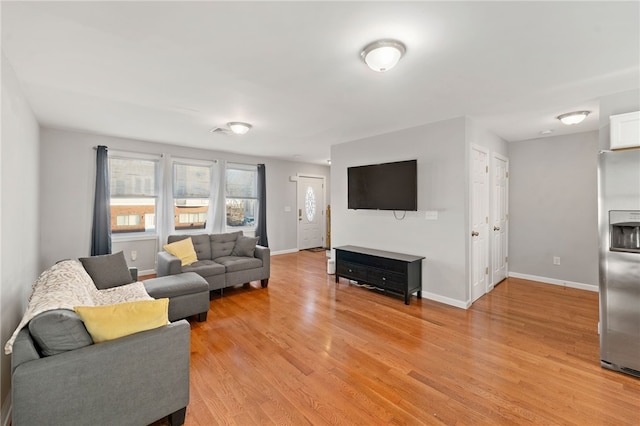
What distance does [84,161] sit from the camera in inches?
183

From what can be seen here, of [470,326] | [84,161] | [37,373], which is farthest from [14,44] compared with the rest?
[470,326]

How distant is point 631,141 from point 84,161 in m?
6.88

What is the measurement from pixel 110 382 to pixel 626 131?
4109mm

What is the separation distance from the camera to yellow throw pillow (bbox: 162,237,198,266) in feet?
13.7

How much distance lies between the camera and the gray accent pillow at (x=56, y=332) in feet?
4.82

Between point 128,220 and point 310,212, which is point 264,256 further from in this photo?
point 310,212

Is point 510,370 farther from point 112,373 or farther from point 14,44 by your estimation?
point 14,44

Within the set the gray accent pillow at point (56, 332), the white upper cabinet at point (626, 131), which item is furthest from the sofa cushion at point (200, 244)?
the white upper cabinet at point (626, 131)

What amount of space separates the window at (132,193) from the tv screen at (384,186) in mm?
3775

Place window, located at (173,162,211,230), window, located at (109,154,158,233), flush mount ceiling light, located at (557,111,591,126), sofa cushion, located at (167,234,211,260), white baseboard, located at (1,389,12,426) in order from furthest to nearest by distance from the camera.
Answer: window, located at (173,162,211,230) < window, located at (109,154,158,233) < sofa cushion, located at (167,234,211,260) < flush mount ceiling light, located at (557,111,591,126) < white baseboard, located at (1,389,12,426)

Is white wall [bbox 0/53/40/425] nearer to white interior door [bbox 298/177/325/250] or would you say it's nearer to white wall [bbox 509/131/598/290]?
white interior door [bbox 298/177/325/250]

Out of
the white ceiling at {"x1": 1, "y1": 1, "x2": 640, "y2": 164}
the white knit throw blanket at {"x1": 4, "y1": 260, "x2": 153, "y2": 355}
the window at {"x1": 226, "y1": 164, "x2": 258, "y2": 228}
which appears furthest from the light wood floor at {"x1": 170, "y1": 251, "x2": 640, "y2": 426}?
the window at {"x1": 226, "y1": 164, "x2": 258, "y2": 228}

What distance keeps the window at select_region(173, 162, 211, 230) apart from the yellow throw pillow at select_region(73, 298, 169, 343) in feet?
14.1

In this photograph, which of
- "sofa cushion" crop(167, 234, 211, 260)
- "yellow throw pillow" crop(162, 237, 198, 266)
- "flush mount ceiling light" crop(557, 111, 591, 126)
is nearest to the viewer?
"flush mount ceiling light" crop(557, 111, 591, 126)
